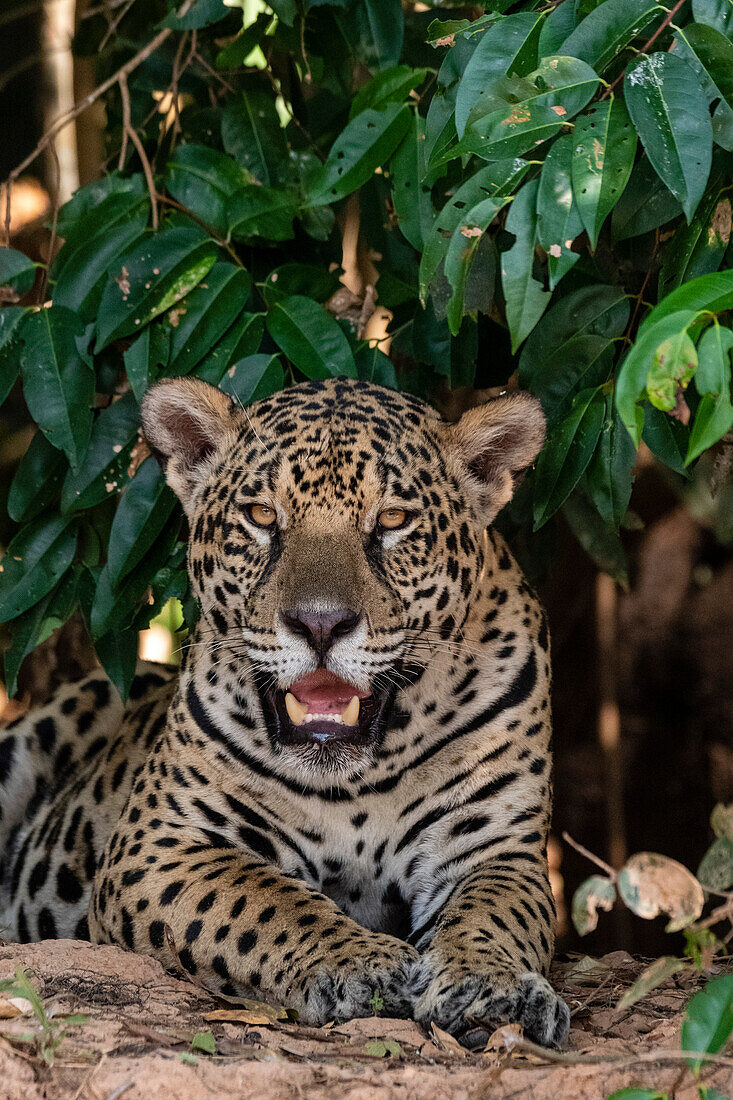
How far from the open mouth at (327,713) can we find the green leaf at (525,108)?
1626mm

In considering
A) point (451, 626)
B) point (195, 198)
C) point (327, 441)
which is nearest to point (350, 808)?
point (451, 626)

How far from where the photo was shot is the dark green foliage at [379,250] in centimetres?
328

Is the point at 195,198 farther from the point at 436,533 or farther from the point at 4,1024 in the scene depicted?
the point at 4,1024

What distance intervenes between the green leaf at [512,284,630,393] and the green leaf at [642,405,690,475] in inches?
14.4

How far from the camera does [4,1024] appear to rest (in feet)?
10.2

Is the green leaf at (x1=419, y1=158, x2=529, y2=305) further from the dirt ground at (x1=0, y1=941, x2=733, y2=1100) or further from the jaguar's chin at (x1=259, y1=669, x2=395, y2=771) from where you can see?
the dirt ground at (x1=0, y1=941, x2=733, y2=1100)

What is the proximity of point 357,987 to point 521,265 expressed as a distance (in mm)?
2020

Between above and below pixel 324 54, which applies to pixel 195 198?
below

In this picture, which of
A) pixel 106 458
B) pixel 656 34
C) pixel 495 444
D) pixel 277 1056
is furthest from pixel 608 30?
pixel 277 1056

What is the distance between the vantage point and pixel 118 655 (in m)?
5.06

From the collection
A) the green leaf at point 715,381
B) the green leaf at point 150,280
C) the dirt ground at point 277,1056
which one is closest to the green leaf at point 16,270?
the green leaf at point 150,280

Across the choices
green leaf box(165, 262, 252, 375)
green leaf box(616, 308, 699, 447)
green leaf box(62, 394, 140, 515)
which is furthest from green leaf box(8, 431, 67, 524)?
green leaf box(616, 308, 699, 447)

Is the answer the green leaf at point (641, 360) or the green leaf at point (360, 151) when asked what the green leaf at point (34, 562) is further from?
the green leaf at point (641, 360)

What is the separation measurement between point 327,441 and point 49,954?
1.90m
